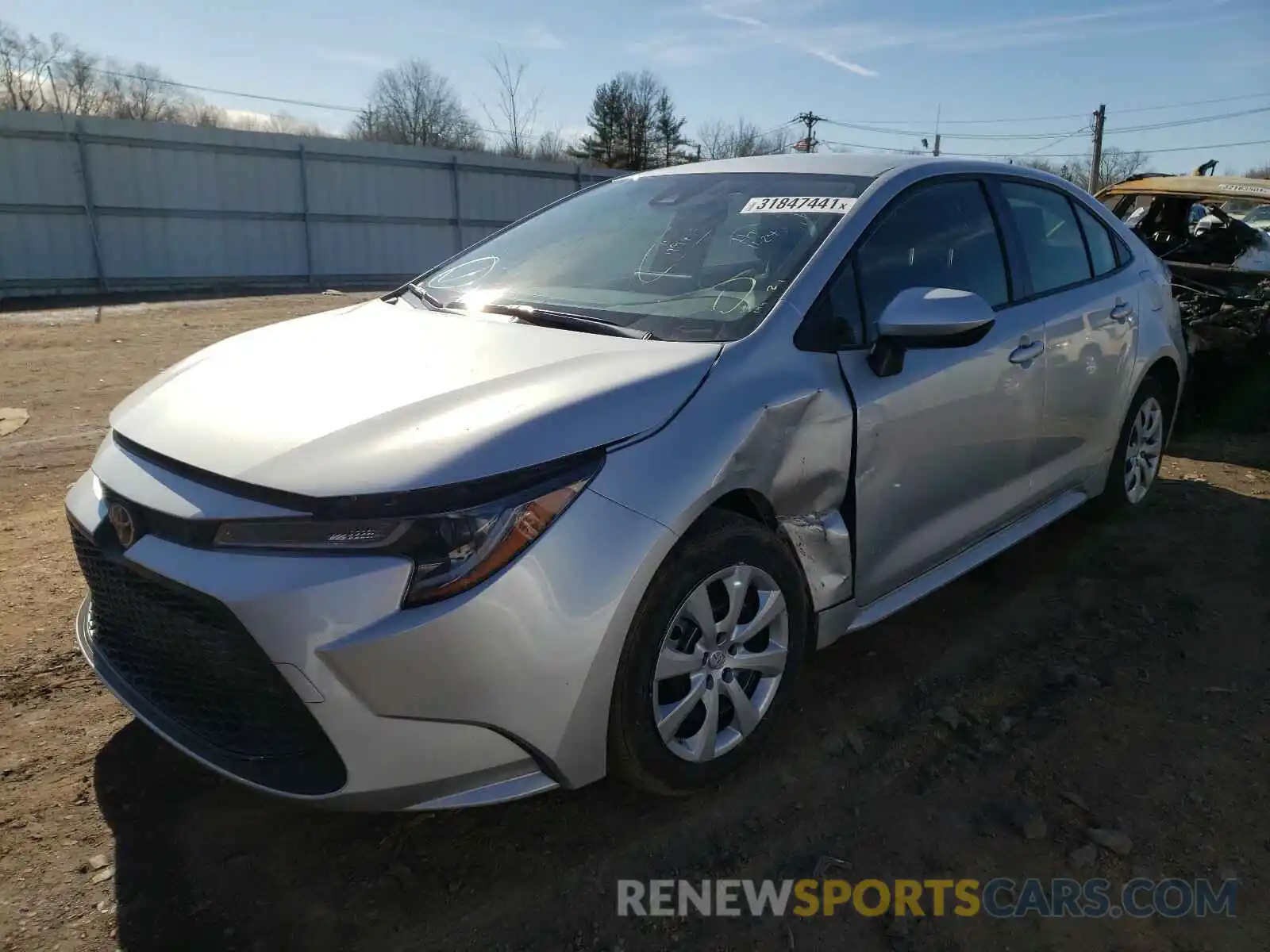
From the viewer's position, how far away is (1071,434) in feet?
12.2

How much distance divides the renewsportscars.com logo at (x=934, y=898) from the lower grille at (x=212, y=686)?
0.81 meters

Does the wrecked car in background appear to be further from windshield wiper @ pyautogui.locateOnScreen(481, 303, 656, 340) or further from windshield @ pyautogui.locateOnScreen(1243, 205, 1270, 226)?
windshield @ pyautogui.locateOnScreen(1243, 205, 1270, 226)

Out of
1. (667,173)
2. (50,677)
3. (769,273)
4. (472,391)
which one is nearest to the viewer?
(472,391)

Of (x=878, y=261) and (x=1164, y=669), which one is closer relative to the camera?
(x=878, y=261)

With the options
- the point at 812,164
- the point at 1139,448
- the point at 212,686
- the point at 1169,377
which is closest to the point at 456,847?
the point at 212,686

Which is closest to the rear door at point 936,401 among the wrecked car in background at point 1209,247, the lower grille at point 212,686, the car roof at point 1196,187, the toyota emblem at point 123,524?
the lower grille at point 212,686

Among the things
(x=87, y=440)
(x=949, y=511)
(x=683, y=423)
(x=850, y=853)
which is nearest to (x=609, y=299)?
(x=683, y=423)

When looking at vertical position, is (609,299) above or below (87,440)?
above

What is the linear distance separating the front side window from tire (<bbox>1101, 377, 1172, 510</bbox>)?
640mm

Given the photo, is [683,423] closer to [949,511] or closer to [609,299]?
[609,299]

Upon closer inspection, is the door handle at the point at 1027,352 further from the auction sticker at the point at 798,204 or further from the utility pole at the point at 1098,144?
the utility pole at the point at 1098,144

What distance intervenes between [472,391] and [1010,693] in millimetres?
2042

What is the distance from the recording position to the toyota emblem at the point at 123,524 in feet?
6.68

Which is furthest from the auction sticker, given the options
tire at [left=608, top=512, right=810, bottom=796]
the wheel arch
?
the wheel arch
